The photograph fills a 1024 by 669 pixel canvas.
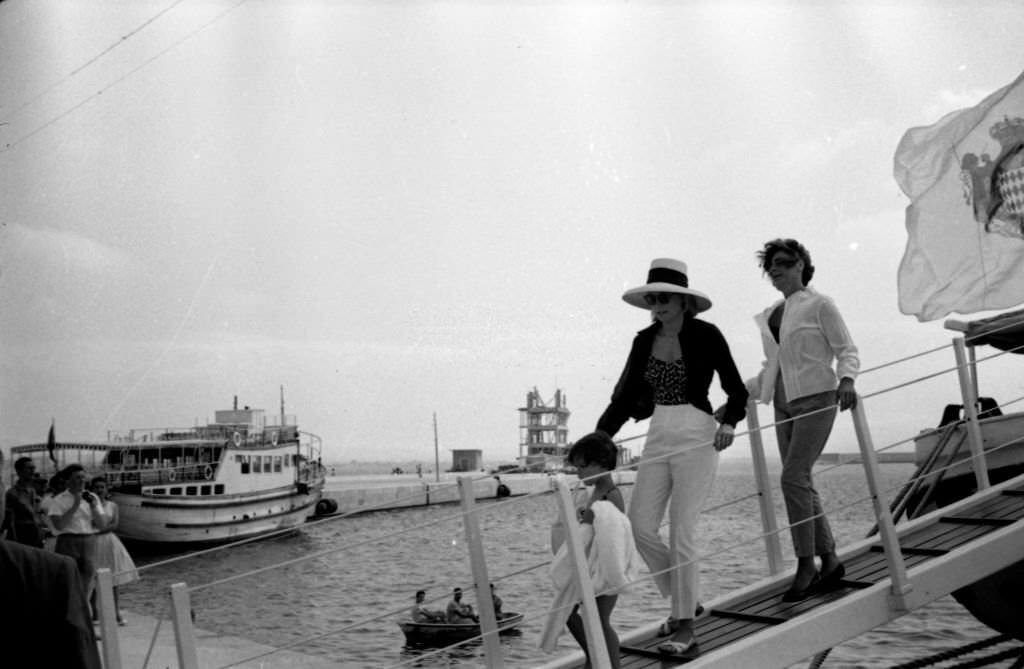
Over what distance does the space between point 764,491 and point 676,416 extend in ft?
4.59

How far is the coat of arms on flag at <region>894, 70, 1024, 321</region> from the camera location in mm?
8445

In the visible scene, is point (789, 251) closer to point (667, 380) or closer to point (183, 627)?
point (667, 380)

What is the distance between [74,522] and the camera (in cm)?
922

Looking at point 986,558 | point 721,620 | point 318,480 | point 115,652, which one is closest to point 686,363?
point 721,620

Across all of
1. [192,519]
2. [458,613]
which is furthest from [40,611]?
[192,519]

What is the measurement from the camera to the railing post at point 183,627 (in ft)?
9.82

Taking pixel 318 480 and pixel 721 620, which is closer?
pixel 721 620

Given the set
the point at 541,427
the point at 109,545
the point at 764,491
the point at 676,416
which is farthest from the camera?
the point at 541,427

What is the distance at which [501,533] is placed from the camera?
70.1 m

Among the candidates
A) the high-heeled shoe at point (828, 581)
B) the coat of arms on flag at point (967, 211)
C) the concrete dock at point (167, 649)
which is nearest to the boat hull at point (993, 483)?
the high-heeled shoe at point (828, 581)

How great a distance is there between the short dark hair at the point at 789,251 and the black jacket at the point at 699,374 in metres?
0.61

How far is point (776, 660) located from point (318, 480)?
49.0 metres

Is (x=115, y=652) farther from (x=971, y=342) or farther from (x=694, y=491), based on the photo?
(x=971, y=342)

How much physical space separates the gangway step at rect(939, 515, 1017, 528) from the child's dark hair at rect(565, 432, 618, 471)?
7.01 ft
